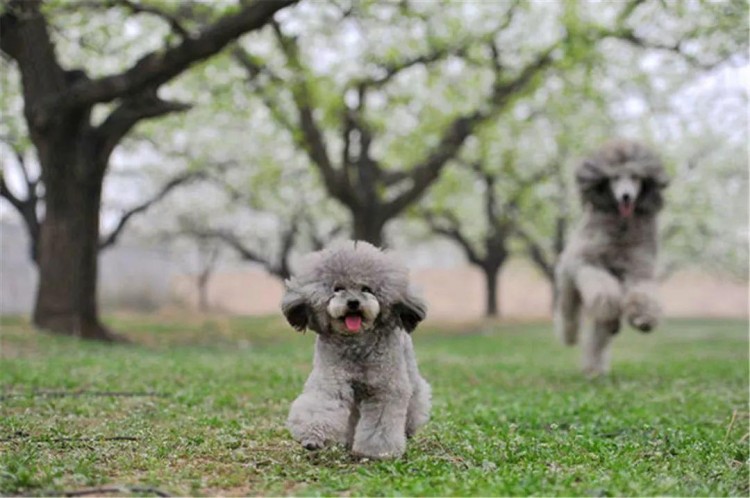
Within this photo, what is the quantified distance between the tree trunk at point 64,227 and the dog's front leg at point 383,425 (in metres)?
12.1

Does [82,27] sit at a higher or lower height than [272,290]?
higher

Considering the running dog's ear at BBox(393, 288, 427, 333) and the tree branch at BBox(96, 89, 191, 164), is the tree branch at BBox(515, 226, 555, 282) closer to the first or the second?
the tree branch at BBox(96, 89, 191, 164)

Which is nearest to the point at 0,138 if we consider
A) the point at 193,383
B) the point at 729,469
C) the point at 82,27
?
the point at 82,27

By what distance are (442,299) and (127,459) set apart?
3976 cm

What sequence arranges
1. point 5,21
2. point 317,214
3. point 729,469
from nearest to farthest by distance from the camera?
point 729,469 < point 5,21 < point 317,214

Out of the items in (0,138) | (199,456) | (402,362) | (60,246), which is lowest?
(199,456)

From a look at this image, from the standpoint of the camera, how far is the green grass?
189 inches

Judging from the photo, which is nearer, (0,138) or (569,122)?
(0,138)

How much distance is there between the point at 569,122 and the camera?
1160 inches

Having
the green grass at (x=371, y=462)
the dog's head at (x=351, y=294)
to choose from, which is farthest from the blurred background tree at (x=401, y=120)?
the dog's head at (x=351, y=294)

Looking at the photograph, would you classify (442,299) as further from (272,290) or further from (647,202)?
(647,202)

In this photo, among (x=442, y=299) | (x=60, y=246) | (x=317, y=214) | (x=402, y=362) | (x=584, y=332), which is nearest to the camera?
(x=402, y=362)

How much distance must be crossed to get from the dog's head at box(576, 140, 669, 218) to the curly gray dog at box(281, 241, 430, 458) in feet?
17.2

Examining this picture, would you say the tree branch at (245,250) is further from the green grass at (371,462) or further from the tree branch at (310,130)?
the green grass at (371,462)
